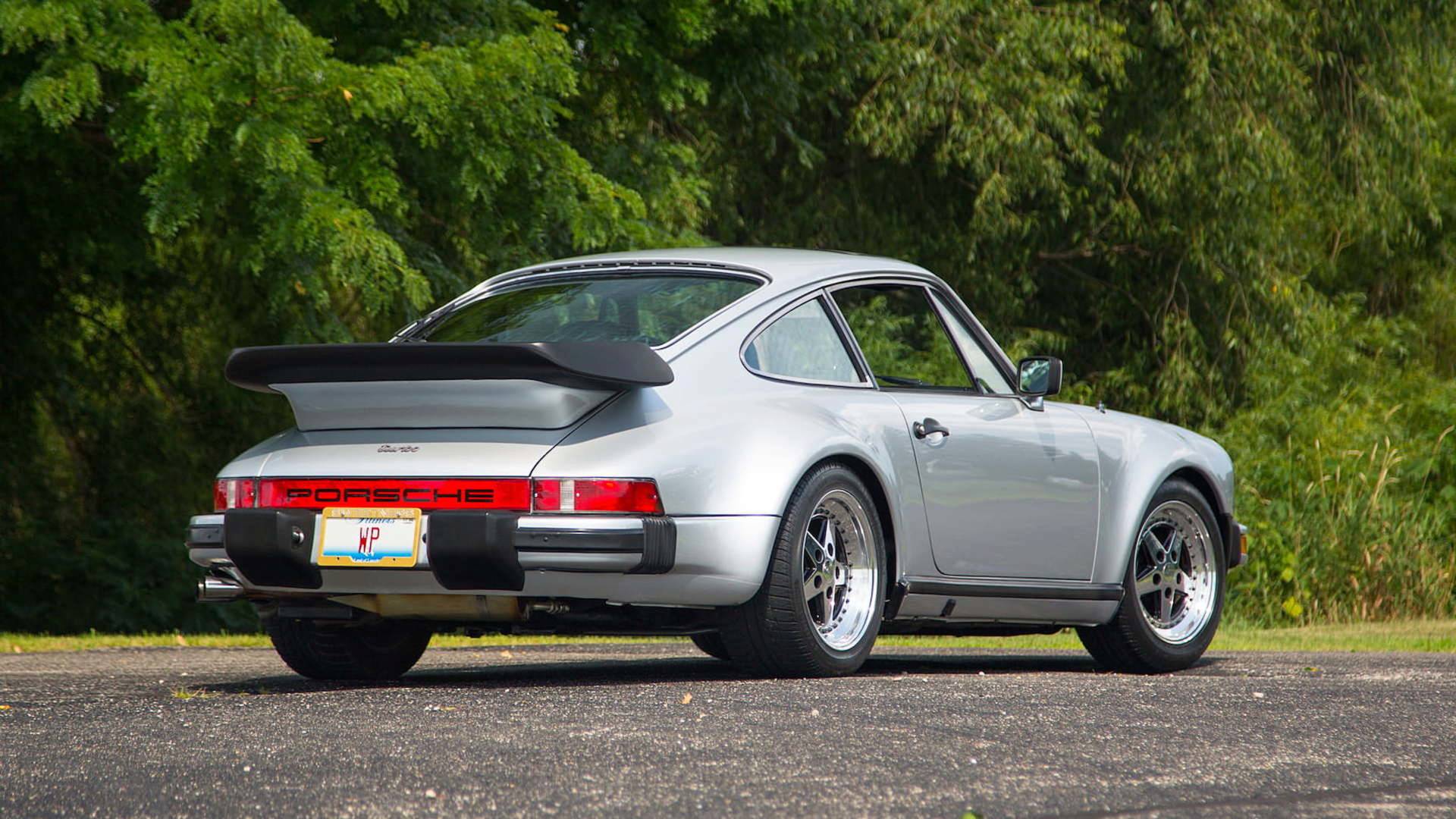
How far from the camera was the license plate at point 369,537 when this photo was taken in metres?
6.04

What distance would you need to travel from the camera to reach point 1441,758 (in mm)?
4895

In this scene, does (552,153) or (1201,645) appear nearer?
(1201,645)

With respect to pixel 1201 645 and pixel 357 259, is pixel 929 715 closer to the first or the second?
pixel 1201 645

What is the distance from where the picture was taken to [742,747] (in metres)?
4.72

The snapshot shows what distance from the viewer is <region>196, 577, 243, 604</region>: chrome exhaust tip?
6504mm

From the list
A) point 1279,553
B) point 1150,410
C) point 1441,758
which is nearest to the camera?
point 1441,758

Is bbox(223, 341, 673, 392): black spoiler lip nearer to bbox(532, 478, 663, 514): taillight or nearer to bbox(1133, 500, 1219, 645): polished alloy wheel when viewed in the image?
bbox(532, 478, 663, 514): taillight

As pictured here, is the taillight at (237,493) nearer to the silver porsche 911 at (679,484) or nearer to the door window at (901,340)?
the silver porsche 911 at (679,484)

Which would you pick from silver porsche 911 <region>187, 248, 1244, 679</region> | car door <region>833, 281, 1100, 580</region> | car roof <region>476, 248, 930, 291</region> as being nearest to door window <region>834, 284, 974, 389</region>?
car door <region>833, 281, 1100, 580</region>

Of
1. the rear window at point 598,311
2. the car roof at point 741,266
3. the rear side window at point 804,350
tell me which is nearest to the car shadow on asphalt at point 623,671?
the rear side window at point 804,350

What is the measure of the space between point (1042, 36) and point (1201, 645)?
11800mm

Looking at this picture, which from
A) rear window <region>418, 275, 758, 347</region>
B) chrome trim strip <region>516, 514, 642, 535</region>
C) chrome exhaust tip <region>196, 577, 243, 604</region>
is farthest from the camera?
rear window <region>418, 275, 758, 347</region>

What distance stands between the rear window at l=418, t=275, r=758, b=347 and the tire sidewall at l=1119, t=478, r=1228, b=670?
2.07 meters

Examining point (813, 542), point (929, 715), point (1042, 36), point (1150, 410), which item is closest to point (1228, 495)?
point (813, 542)
